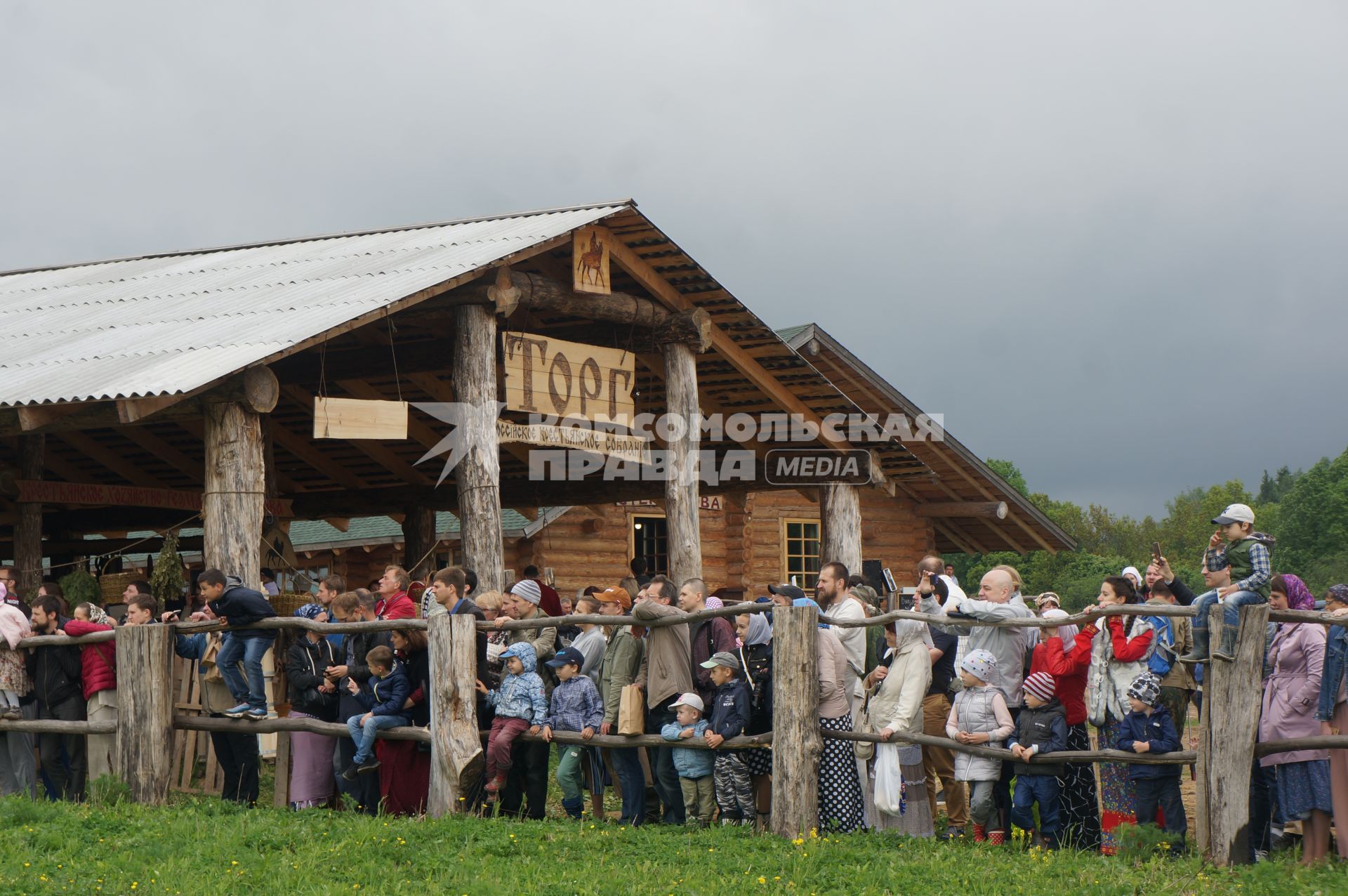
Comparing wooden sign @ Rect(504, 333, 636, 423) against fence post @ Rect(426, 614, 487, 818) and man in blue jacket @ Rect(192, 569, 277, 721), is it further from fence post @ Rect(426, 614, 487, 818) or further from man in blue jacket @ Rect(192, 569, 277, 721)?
fence post @ Rect(426, 614, 487, 818)

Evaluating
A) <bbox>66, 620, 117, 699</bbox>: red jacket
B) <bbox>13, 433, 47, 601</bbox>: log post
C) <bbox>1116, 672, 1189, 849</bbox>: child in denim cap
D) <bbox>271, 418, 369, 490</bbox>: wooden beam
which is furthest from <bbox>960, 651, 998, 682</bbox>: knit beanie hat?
<bbox>271, 418, 369, 490</bbox>: wooden beam

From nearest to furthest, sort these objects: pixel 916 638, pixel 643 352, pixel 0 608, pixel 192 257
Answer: pixel 916 638, pixel 0 608, pixel 643 352, pixel 192 257

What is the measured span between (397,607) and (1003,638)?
14.3 ft

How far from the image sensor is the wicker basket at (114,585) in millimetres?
14789

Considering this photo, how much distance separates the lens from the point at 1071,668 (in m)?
8.23

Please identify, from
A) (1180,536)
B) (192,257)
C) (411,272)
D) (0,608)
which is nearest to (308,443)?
(192,257)

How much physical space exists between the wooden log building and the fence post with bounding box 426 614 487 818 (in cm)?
235

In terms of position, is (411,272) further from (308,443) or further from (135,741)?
(308,443)

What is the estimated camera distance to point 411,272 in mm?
13180

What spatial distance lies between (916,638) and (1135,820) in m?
1.61

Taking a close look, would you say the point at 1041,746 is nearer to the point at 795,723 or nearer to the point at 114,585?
the point at 795,723

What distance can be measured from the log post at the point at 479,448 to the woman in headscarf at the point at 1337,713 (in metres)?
6.84

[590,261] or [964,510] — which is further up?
[590,261]

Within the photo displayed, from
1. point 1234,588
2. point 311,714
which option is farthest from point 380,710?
point 1234,588
